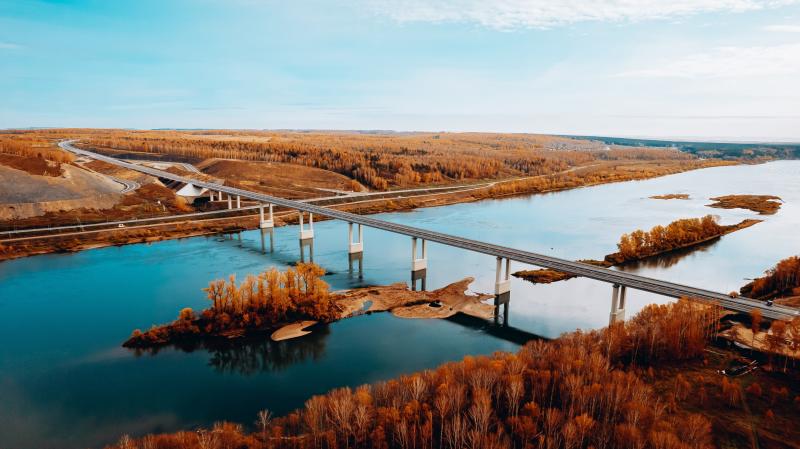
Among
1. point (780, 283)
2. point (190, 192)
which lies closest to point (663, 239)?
point (780, 283)

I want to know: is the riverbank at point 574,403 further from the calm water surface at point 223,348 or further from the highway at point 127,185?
the highway at point 127,185

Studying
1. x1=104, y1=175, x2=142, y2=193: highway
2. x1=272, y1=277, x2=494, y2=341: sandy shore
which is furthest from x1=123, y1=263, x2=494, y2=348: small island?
x1=104, y1=175, x2=142, y2=193: highway

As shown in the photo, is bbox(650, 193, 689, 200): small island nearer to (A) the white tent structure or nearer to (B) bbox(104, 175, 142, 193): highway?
(A) the white tent structure

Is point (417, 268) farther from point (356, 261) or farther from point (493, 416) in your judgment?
point (493, 416)

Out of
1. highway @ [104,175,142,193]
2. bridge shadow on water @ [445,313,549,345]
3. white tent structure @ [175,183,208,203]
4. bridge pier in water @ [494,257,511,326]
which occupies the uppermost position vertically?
highway @ [104,175,142,193]

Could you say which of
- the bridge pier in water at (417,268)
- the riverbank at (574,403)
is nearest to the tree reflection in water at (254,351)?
the riverbank at (574,403)

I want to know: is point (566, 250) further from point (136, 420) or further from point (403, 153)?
point (403, 153)

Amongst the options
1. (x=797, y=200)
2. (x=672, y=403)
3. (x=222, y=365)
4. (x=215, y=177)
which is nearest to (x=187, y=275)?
(x=222, y=365)
